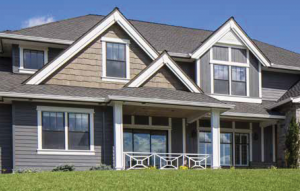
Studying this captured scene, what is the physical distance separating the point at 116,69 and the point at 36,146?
4.53 meters

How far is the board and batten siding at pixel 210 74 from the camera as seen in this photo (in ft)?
70.3

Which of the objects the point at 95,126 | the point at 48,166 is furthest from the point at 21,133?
the point at 95,126

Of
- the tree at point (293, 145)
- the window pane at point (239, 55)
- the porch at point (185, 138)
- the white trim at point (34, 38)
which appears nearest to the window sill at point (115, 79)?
the porch at point (185, 138)

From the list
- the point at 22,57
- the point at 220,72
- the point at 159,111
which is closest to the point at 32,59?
the point at 22,57

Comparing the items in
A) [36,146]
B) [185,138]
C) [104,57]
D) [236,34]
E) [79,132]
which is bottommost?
[36,146]

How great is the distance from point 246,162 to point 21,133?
34.7ft

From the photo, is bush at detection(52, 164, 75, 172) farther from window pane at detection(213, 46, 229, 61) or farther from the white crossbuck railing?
window pane at detection(213, 46, 229, 61)

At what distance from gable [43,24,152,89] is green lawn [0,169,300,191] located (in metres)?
5.26

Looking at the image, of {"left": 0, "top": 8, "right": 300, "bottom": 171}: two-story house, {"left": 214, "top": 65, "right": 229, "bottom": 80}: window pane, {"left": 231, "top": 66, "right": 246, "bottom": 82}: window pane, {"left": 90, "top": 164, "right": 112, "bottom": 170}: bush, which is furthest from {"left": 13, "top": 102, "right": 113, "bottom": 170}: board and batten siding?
{"left": 231, "top": 66, "right": 246, "bottom": 82}: window pane

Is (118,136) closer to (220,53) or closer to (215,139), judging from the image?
(215,139)

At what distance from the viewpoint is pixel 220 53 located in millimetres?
21844

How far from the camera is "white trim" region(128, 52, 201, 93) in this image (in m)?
18.4

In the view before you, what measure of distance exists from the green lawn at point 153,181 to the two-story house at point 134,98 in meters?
3.82

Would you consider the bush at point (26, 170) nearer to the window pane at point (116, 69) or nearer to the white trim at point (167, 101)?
the white trim at point (167, 101)
